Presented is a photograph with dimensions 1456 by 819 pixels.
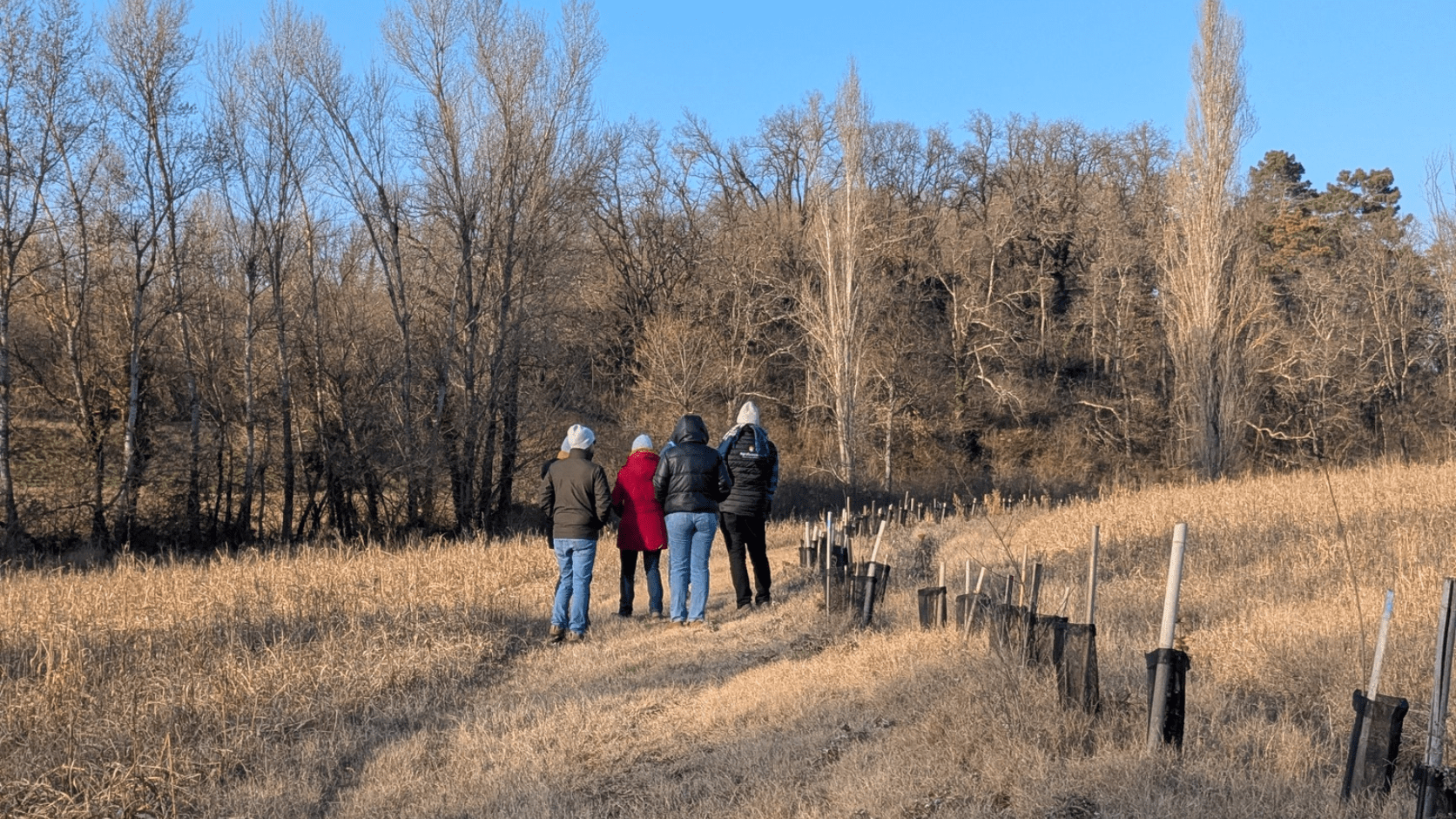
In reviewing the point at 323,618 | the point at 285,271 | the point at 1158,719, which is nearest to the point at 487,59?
the point at 285,271

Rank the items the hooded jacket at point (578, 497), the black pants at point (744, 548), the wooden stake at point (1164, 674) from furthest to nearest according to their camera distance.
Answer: the black pants at point (744, 548) < the hooded jacket at point (578, 497) < the wooden stake at point (1164, 674)

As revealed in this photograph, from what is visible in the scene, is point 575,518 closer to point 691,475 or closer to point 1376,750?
point 691,475

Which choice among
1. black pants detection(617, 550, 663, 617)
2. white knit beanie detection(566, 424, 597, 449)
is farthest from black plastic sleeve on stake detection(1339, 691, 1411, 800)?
black pants detection(617, 550, 663, 617)

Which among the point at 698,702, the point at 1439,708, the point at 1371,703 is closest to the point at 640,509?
the point at 698,702

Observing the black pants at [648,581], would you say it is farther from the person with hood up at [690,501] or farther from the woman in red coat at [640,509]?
the person with hood up at [690,501]

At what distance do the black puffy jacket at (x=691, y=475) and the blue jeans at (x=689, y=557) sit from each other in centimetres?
8

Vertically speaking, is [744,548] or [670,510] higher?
[670,510]

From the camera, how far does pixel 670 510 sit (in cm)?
952

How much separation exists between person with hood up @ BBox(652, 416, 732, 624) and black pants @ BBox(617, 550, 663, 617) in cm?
56

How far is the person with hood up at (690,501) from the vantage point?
9.44m

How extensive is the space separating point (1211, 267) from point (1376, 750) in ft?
86.5

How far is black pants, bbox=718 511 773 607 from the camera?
10156 millimetres

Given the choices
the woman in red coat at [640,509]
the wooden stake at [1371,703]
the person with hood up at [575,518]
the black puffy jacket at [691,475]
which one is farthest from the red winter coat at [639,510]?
the wooden stake at [1371,703]

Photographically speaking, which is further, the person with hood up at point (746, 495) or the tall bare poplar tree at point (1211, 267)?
the tall bare poplar tree at point (1211, 267)
